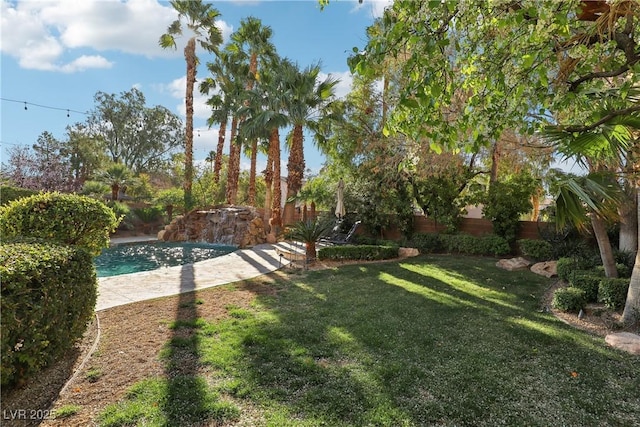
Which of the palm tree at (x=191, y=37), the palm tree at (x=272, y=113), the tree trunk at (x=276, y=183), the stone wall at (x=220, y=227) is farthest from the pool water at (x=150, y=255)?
the palm tree at (x=191, y=37)

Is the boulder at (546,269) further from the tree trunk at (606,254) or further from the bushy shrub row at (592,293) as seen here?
the bushy shrub row at (592,293)

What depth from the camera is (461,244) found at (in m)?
12.2

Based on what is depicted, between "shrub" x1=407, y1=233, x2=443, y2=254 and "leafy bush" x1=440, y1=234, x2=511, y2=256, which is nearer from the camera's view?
"leafy bush" x1=440, y1=234, x2=511, y2=256

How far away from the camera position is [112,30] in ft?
29.7

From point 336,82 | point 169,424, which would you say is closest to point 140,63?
point 336,82

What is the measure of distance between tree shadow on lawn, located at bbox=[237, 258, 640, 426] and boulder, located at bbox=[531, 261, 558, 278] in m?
3.44

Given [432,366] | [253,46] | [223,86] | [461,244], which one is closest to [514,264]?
[461,244]

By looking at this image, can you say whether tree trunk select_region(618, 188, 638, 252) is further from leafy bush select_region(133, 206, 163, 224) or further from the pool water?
leafy bush select_region(133, 206, 163, 224)

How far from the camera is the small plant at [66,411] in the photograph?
2.68 metres

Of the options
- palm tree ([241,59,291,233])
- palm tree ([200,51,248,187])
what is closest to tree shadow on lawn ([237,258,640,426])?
palm tree ([241,59,291,233])

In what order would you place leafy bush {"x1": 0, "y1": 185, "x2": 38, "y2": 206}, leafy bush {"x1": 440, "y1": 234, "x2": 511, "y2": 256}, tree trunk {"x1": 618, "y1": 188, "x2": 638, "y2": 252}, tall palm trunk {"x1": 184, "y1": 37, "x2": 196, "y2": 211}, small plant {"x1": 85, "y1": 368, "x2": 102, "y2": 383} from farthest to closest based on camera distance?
tall palm trunk {"x1": 184, "y1": 37, "x2": 196, "y2": 211}, leafy bush {"x1": 0, "y1": 185, "x2": 38, "y2": 206}, leafy bush {"x1": 440, "y1": 234, "x2": 511, "y2": 256}, tree trunk {"x1": 618, "y1": 188, "x2": 638, "y2": 252}, small plant {"x1": 85, "y1": 368, "x2": 102, "y2": 383}

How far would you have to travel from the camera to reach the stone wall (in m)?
16.1

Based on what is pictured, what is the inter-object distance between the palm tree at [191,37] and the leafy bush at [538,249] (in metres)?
15.7

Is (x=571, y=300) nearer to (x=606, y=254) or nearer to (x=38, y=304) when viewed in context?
(x=606, y=254)
